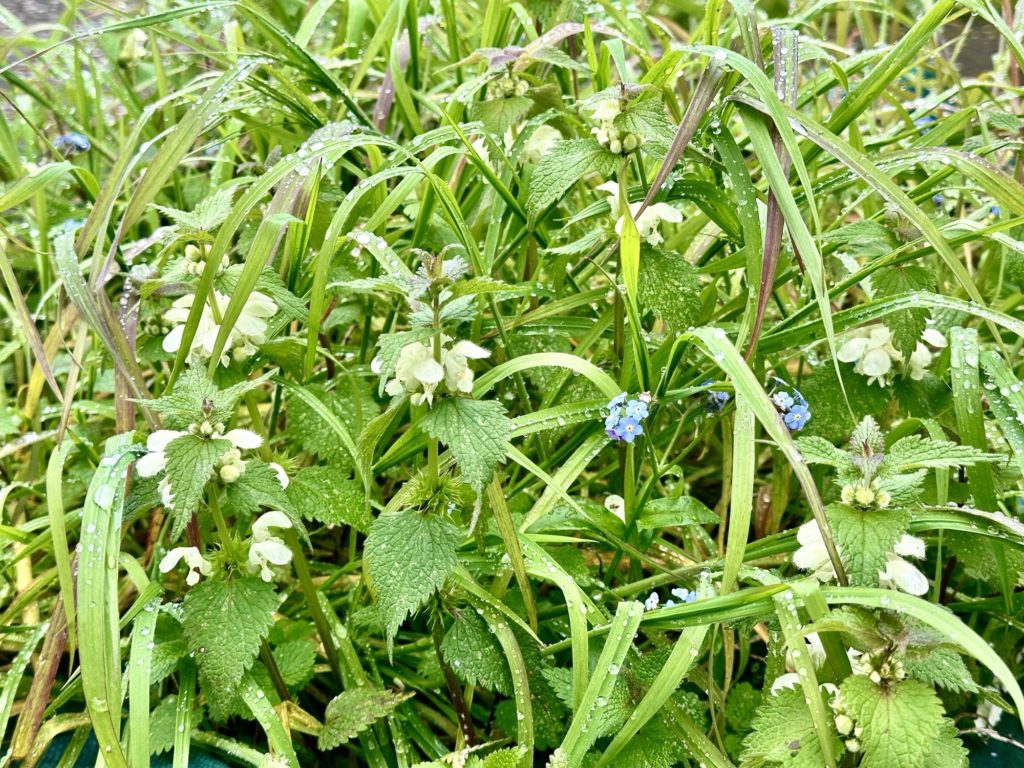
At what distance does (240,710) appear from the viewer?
1294 mm

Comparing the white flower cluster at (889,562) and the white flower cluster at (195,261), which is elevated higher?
the white flower cluster at (195,261)

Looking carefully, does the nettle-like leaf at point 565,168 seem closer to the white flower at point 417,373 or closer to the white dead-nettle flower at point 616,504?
the white flower at point 417,373

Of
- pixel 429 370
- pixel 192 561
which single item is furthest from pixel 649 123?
pixel 192 561

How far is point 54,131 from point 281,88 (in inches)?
48.9

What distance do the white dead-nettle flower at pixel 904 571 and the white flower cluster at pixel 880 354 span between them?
436 millimetres

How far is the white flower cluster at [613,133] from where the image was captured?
1308 millimetres

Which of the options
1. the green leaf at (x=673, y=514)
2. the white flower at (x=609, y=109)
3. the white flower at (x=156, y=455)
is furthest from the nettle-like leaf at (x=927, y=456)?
the white flower at (x=156, y=455)

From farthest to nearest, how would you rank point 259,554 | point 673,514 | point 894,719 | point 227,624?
point 673,514, point 259,554, point 227,624, point 894,719

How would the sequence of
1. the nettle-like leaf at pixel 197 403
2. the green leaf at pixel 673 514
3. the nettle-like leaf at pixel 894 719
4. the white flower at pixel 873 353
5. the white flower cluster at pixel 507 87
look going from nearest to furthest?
the nettle-like leaf at pixel 894 719 < the nettle-like leaf at pixel 197 403 < the green leaf at pixel 673 514 < the white flower at pixel 873 353 < the white flower cluster at pixel 507 87

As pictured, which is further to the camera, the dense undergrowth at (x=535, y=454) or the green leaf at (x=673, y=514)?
the green leaf at (x=673, y=514)

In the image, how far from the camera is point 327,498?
1.32 metres

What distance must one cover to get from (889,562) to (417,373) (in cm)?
55

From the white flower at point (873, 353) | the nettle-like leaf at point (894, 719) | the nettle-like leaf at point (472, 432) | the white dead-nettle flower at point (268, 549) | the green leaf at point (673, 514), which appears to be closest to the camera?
the nettle-like leaf at point (894, 719)

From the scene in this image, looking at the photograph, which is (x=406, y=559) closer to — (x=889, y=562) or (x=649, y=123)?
(x=889, y=562)
